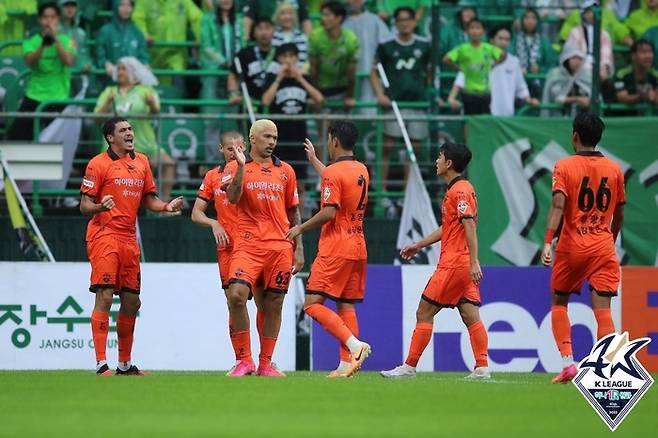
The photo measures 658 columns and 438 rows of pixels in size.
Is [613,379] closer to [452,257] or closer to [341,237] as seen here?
[452,257]

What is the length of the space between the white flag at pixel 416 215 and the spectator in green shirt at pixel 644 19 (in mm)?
6177

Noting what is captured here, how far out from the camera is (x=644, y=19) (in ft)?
77.4

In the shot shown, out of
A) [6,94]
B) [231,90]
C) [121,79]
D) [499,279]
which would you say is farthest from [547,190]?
[6,94]

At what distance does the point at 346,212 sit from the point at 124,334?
256 centimetres

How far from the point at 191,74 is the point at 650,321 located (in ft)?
25.6

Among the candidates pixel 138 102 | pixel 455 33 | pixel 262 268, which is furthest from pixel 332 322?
pixel 455 33

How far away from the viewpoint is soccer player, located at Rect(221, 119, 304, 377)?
1372cm

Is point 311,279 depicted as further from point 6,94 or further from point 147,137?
point 6,94

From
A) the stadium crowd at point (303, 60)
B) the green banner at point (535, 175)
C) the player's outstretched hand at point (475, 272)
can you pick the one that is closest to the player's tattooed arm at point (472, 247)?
the player's outstretched hand at point (475, 272)

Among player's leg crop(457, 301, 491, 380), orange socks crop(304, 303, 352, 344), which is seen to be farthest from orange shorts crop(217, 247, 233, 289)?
player's leg crop(457, 301, 491, 380)

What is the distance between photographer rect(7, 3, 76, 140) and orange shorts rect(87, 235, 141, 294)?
21.6 ft

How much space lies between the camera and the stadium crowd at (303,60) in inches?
808

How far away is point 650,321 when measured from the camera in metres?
17.9

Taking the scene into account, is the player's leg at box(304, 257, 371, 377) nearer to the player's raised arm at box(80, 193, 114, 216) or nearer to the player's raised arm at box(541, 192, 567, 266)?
the player's raised arm at box(541, 192, 567, 266)
